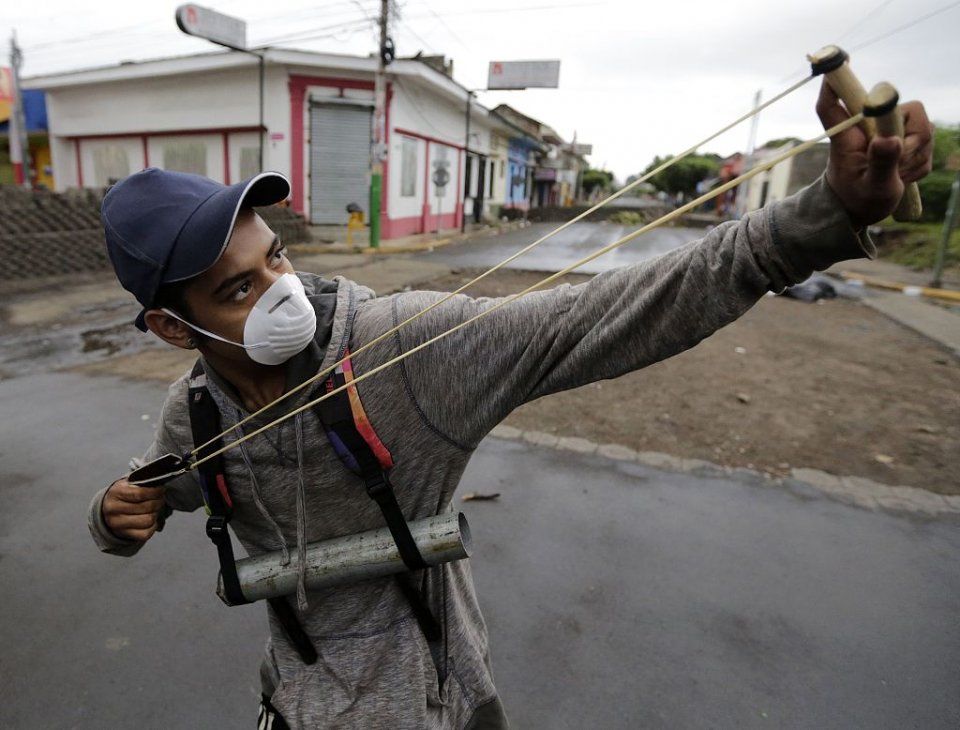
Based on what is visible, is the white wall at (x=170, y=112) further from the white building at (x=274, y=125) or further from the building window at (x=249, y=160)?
the building window at (x=249, y=160)

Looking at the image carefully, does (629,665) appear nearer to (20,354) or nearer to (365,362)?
(365,362)

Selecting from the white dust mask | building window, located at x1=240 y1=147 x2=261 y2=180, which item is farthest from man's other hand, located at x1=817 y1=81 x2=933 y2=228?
building window, located at x1=240 y1=147 x2=261 y2=180

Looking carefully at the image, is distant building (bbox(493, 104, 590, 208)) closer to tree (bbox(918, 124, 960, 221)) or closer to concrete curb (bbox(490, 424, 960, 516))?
tree (bbox(918, 124, 960, 221))

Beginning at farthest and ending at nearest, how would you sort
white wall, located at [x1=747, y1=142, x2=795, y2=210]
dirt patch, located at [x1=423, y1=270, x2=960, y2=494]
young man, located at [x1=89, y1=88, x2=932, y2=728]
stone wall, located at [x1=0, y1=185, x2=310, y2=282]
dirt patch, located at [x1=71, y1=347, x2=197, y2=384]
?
white wall, located at [x1=747, y1=142, x2=795, y2=210] → stone wall, located at [x1=0, y1=185, x2=310, y2=282] → dirt patch, located at [x1=71, y1=347, x2=197, y2=384] → dirt patch, located at [x1=423, y1=270, x2=960, y2=494] → young man, located at [x1=89, y1=88, x2=932, y2=728]

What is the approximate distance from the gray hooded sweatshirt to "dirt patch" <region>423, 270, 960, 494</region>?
10.5ft

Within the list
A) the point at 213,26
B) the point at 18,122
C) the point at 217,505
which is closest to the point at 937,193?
the point at 213,26

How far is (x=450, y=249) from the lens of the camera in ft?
54.1

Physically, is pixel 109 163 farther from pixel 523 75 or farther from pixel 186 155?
pixel 523 75

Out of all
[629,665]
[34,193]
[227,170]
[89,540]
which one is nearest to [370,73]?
[227,170]

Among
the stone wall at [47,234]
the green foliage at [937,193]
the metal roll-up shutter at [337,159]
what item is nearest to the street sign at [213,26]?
the metal roll-up shutter at [337,159]

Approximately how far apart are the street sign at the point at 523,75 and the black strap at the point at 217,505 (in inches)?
829

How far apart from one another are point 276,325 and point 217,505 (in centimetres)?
41

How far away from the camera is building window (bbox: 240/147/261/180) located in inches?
655

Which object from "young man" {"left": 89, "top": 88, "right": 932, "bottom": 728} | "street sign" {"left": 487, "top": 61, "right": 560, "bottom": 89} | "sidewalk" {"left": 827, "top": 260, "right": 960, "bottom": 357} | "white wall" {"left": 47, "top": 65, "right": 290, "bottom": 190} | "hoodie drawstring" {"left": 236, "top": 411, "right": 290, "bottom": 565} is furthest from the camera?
"street sign" {"left": 487, "top": 61, "right": 560, "bottom": 89}
